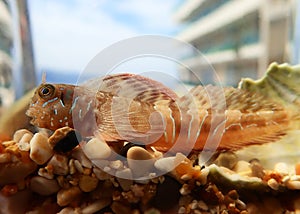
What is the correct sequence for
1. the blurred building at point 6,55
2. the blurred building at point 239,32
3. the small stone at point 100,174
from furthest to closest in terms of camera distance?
the blurred building at point 239,32 < the blurred building at point 6,55 < the small stone at point 100,174

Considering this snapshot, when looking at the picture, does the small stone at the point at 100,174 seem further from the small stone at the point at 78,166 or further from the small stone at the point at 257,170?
the small stone at the point at 257,170

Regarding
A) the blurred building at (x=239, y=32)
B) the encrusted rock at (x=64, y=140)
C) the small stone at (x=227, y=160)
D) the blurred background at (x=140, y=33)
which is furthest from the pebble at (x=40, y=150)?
the blurred building at (x=239, y=32)

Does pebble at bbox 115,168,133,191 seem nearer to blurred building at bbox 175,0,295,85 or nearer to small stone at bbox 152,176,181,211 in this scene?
small stone at bbox 152,176,181,211

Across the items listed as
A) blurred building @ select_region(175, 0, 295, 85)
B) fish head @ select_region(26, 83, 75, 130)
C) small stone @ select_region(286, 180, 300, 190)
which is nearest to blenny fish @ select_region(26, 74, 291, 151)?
fish head @ select_region(26, 83, 75, 130)

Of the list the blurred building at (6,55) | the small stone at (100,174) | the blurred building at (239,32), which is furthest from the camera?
the blurred building at (239,32)

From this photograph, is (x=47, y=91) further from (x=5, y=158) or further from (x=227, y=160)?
(x=227, y=160)

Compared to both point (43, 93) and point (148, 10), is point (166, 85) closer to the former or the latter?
point (43, 93)
